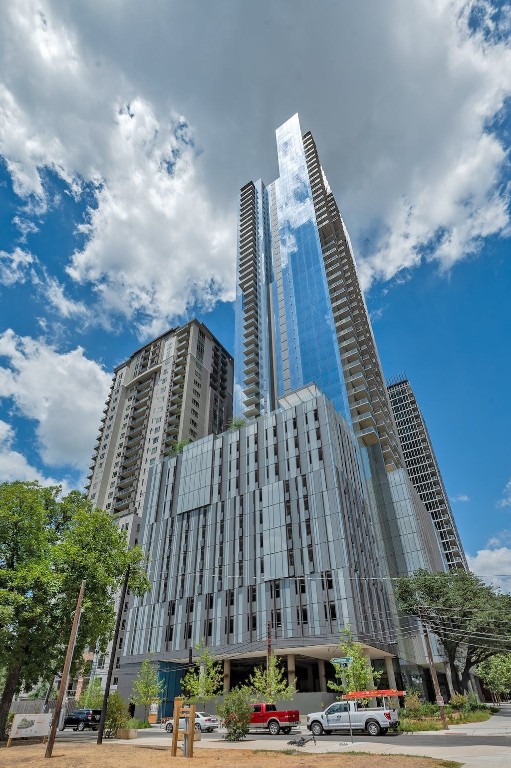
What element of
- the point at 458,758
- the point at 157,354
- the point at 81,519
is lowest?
the point at 458,758

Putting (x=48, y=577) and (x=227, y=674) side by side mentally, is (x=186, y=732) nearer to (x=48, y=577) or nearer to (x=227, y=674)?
(x=48, y=577)

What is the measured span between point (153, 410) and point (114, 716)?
268 ft

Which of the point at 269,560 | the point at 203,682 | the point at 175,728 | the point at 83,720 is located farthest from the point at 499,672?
the point at 175,728

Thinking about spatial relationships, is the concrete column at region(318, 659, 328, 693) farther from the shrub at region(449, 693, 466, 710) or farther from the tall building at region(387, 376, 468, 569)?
the tall building at region(387, 376, 468, 569)

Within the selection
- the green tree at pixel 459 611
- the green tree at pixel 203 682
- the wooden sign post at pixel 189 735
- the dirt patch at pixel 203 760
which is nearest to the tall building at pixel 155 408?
the green tree at pixel 203 682

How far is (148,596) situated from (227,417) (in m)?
60.6

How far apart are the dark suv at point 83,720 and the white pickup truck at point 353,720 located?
2337 centimetres

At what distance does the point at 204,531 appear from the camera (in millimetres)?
63875

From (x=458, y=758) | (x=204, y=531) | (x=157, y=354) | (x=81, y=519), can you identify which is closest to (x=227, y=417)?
(x=157, y=354)

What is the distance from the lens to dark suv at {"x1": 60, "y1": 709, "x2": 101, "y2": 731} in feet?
132

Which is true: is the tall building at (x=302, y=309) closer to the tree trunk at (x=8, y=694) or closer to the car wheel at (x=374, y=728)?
the car wheel at (x=374, y=728)

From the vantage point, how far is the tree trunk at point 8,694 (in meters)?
25.4

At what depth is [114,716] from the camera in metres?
29.4

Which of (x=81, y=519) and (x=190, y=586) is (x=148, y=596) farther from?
(x=81, y=519)
